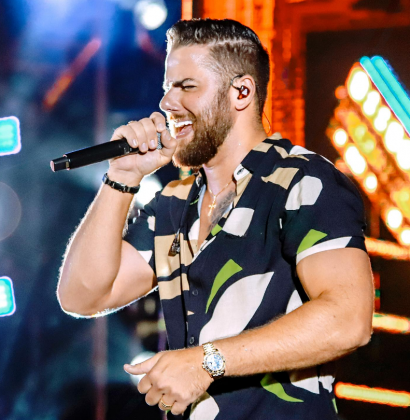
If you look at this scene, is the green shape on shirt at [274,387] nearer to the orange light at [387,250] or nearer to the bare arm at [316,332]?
the bare arm at [316,332]

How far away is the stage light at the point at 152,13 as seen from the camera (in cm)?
254

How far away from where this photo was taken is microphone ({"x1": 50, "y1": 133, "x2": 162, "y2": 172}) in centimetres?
123

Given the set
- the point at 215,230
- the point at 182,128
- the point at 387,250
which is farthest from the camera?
the point at 387,250

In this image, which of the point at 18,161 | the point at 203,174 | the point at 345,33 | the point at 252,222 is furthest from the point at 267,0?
the point at 18,161

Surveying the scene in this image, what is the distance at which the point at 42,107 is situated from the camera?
2.78m

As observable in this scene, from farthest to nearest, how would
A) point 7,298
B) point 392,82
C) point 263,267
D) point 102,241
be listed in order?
point 7,298, point 392,82, point 102,241, point 263,267

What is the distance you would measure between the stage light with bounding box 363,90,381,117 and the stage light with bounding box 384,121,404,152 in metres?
0.10

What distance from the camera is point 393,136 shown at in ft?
7.20

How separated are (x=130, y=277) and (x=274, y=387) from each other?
1.91 ft

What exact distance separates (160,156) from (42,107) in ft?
5.06

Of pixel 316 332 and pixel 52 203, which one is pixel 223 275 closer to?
pixel 316 332

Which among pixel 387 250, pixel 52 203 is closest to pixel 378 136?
pixel 387 250

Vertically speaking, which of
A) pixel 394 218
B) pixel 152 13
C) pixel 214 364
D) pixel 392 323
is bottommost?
pixel 392 323

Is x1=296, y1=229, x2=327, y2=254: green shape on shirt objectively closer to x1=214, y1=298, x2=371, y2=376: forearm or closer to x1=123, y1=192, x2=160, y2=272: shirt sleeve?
x1=214, y1=298, x2=371, y2=376: forearm
